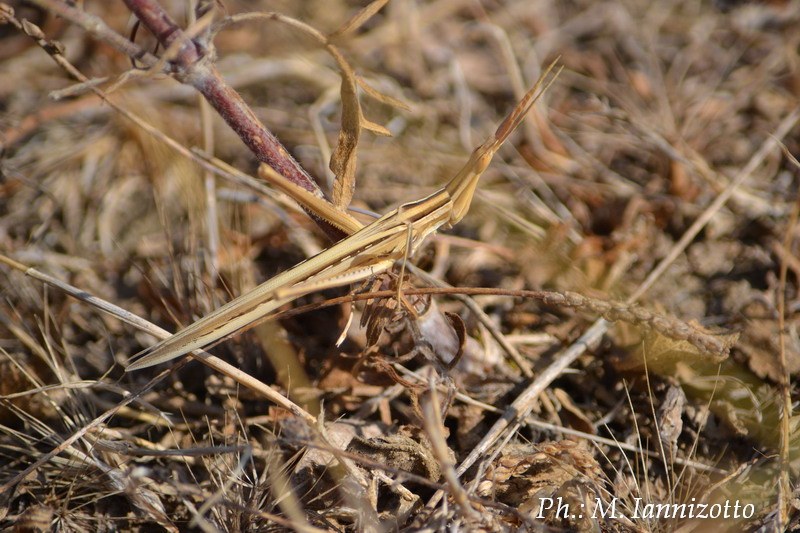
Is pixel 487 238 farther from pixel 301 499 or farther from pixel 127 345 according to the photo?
pixel 127 345

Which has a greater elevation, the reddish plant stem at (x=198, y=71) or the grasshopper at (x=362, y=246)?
the reddish plant stem at (x=198, y=71)

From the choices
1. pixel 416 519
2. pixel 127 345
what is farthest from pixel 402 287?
pixel 127 345

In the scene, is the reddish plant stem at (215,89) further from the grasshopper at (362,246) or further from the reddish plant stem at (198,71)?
the grasshopper at (362,246)

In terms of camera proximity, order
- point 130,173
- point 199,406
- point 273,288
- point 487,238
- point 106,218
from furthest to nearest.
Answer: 1. point 130,173
2. point 106,218
3. point 487,238
4. point 199,406
5. point 273,288

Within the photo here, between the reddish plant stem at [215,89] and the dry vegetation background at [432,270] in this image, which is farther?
the dry vegetation background at [432,270]

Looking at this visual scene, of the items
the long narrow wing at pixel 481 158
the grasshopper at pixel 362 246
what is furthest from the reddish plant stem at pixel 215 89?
the long narrow wing at pixel 481 158

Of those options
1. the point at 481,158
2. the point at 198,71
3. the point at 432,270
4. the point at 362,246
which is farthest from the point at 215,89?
the point at 432,270
